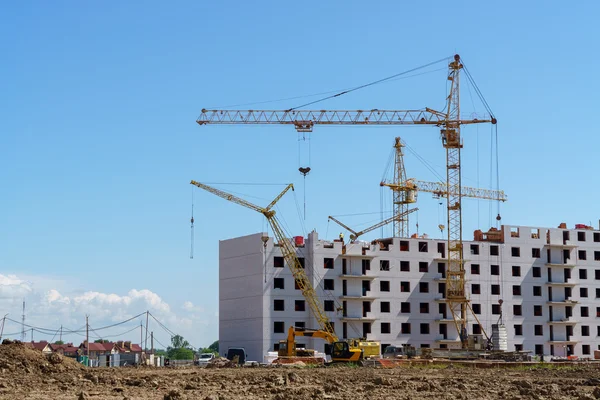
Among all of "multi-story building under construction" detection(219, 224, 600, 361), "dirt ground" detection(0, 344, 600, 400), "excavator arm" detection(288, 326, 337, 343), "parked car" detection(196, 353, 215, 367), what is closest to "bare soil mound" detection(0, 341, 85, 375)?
"dirt ground" detection(0, 344, 600, 400)

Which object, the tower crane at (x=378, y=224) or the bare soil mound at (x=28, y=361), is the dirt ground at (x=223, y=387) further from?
the tower crane at (x=378, y=224)

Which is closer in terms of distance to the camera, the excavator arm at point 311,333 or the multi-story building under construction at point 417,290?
the excavator arm at point 311,333

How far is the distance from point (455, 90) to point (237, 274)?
36.4 meters

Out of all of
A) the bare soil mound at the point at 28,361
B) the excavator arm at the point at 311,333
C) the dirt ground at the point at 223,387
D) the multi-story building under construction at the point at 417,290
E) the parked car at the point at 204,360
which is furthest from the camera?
the multi-story building under construction at the point at 417,290

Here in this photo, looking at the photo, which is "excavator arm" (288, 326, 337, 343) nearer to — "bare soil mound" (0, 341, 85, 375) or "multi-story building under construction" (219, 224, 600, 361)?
"multi-story building under construction" (219, 224, 600, 361)

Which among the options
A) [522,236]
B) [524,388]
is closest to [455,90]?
[522,236]

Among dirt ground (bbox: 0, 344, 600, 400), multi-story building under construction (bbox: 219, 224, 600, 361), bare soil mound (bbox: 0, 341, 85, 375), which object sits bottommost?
dirt ground (bbox: 0, 344, 600, 400)

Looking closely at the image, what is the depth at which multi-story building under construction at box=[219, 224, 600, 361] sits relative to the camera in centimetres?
10469

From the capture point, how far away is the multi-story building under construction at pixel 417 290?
105 metres

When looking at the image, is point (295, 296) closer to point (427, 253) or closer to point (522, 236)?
point (427, 253)

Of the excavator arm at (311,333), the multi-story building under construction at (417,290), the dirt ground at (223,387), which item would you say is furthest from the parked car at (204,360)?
the dirt ground at (223,387)

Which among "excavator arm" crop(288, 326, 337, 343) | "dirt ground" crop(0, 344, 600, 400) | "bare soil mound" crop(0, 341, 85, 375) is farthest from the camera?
"excavator arm" crop(288, 326, 337, 343)

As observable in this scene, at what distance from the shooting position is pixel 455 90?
115m

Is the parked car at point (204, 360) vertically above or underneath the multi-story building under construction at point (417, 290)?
underneath
